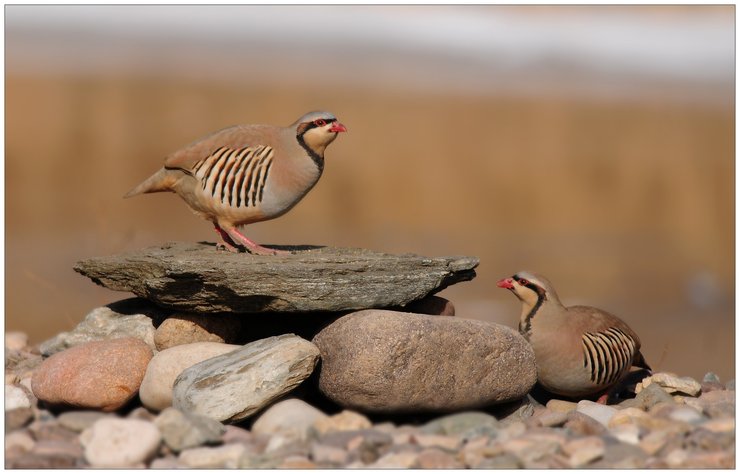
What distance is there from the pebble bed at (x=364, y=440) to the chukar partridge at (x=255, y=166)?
6.16ft

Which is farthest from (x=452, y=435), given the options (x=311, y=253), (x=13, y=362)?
(x=13, y=362)

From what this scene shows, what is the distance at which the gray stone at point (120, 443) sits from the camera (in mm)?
6016

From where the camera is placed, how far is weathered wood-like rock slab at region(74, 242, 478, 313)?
7738mm

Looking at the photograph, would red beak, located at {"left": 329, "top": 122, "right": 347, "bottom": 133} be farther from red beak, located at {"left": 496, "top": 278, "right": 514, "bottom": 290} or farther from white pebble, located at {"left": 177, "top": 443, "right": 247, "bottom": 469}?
white pebble, located at {"left": 177, "top": 443, "right": 247, "bottom": 469}

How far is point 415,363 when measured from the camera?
712 centimetres

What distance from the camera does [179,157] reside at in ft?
27.7

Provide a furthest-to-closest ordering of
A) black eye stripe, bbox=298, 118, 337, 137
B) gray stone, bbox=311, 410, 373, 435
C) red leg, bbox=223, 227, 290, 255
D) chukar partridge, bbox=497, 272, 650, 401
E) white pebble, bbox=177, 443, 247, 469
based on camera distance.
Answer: red leg, bbox=223, 227, 290, 255 → black eye stripe, bbox=298, 118, 337, 137 → chukar partridge, bbox=497, 272, 650, 401 → gray stone, bbox=311, 410, 373, 435 → white pebble, bbox=177, 443, 247, 469

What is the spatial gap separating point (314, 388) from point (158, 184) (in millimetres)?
2331

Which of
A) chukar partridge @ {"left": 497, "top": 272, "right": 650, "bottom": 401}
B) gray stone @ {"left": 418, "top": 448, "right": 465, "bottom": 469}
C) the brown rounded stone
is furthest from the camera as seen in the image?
chukar partridge @ {"left": 497, "top": 272, "right": 650, "bottom": 401}

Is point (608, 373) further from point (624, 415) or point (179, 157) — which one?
point (179, 157)

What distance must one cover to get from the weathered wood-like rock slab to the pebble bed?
1.00 meters

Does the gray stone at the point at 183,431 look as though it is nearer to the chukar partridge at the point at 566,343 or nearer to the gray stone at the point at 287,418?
the gray stone at the point at 287,418

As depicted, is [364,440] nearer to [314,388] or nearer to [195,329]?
[314,388]

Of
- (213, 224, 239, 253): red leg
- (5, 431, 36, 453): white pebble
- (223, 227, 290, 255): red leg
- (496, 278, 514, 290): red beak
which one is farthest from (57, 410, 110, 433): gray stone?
→ (496, 278, 514, 290): red beak
